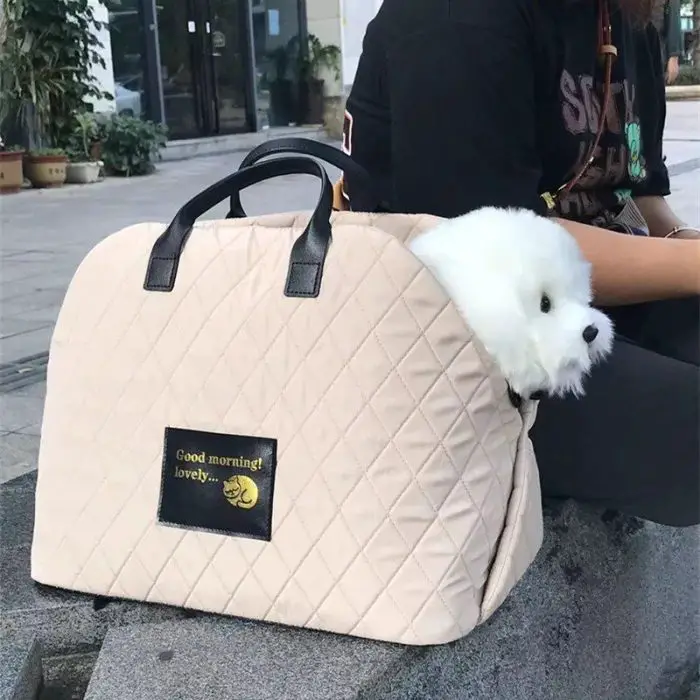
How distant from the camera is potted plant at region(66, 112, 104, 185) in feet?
28.4

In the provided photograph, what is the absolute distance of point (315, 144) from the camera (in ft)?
4.39

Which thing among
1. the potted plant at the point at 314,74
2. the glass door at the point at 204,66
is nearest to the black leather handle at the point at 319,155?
the glass door at the point at 204,66

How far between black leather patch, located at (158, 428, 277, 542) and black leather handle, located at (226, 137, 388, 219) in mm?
354

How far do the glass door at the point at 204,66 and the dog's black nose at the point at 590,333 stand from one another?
33.6 feet

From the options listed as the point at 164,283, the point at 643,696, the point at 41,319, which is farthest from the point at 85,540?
the point at 41,319

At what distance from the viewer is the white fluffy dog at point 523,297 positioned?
1121mm

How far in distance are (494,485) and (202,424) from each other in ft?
1.15

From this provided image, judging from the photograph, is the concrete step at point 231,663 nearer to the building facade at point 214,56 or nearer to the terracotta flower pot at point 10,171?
the terracotta flower pot at point 10,171

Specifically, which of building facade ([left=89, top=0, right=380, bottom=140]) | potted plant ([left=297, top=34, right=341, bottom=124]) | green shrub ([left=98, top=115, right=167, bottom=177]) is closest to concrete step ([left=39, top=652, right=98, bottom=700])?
green shrub ([left=98, top=115, right=167, bottom=177])

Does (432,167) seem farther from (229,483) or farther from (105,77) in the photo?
(105,77)

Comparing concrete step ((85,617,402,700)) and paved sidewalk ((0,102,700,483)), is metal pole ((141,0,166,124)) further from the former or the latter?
concrete step ((85,617,402,700))

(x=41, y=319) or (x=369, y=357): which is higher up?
(x=369, y=357)

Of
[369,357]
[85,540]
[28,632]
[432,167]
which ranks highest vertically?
[432,167]

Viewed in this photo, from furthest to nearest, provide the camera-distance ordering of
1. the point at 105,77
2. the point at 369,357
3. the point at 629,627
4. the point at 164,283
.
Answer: the point at 105,77, the point at 629,627, the point at 164,283, the point at 369,357
